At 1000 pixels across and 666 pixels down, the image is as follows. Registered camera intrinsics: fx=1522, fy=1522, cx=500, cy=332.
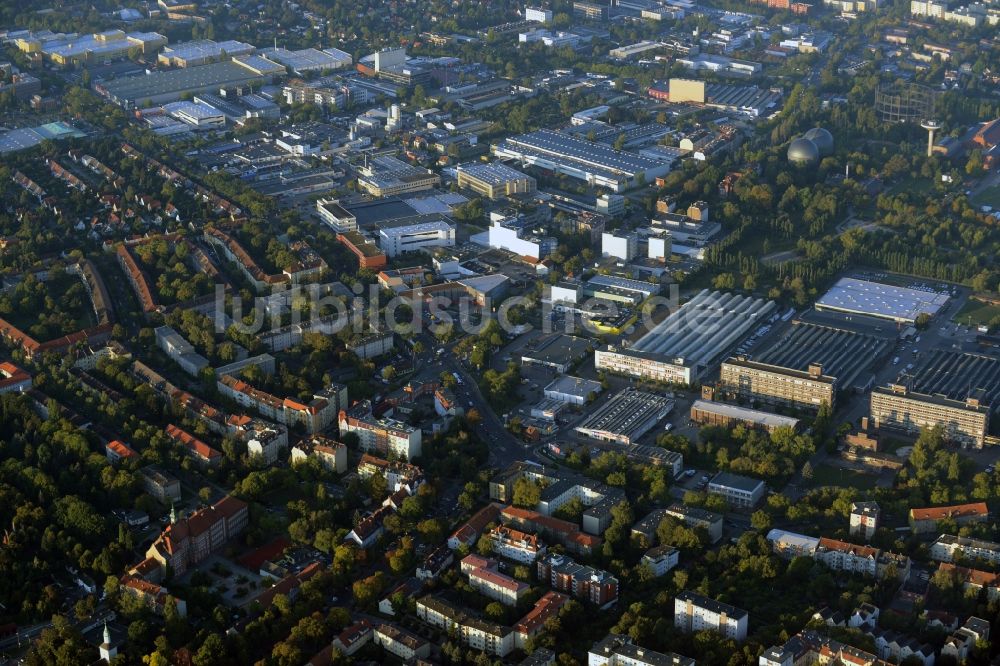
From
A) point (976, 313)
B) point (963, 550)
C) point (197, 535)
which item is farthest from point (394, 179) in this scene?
point (963, 550)

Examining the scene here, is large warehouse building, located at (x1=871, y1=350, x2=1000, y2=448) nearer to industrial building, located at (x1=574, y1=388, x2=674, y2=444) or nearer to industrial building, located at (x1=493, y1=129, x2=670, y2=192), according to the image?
industrial building, located at (x1=574, y1=388, x2=674, y2=444)

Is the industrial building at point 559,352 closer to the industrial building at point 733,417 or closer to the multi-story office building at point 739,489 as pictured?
the industrial building at point 733,417

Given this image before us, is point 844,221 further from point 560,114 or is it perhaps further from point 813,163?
point 560,114

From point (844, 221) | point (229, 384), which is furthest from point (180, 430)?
point (844, 221)

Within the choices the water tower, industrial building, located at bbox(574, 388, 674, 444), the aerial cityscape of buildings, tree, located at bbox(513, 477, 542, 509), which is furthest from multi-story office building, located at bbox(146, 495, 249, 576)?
the water tower

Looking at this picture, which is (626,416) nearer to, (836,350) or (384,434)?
(384,434)

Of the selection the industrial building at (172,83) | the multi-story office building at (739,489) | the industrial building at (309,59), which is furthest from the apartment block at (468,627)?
the industrial building at (309,59)

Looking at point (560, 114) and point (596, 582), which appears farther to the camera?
point (560, 114)

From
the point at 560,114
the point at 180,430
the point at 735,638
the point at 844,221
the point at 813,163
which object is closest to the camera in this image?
the point at 735,638
